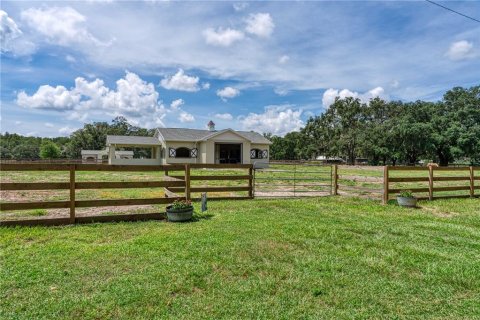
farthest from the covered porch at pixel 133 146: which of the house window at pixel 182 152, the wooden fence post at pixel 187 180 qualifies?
the wooden fence post at pixel 187 180

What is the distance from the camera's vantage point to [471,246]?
4.94 metres

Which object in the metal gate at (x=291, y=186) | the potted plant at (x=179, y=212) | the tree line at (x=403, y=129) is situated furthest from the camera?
the tree line at (x=403, y=129)

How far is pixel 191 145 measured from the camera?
3114cm

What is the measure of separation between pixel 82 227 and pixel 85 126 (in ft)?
227

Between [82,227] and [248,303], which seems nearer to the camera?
[248,303]

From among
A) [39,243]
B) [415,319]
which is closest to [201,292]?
[415,319]

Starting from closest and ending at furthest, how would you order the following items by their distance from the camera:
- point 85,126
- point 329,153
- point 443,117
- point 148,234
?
1. point 148,234
2. point 443,117
3. point 329,153
4. point 85,126

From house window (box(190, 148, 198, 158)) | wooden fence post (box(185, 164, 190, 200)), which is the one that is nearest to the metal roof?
house window (box(190, 148, 198, 158))

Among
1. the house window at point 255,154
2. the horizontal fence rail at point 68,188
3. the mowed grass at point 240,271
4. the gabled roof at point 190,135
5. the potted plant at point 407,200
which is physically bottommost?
the mowed grass at point 240,271

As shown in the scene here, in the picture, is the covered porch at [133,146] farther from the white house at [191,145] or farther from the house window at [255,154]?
the house window at [255,154]

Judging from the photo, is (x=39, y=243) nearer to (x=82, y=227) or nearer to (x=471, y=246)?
(x=82, y=227)

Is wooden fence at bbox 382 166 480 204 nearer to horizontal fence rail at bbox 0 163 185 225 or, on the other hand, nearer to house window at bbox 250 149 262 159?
horizontal fence rail at bbox 0 163 185 225

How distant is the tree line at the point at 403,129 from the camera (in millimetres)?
41656

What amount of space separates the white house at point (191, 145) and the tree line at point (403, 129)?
21959 millimetres
